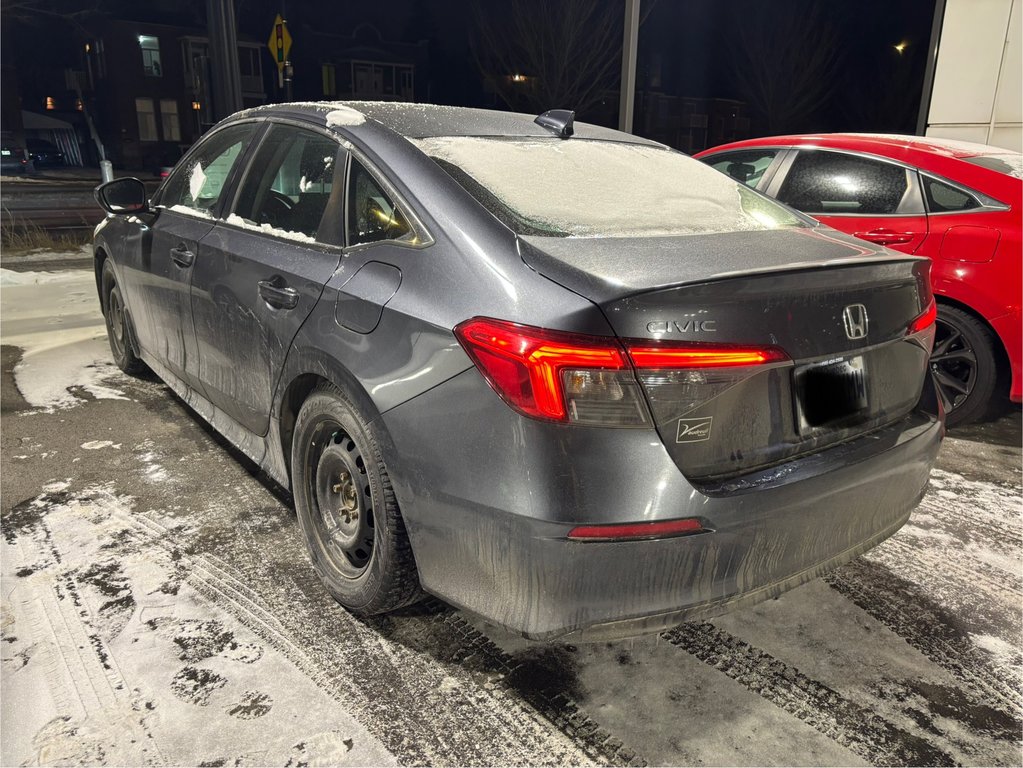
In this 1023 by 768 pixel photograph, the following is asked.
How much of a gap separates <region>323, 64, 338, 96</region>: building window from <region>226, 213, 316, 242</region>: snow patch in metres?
44.5

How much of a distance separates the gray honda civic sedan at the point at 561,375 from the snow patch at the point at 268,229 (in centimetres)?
A: 2

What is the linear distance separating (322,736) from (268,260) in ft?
5.08

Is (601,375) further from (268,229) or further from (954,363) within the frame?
(954,363)

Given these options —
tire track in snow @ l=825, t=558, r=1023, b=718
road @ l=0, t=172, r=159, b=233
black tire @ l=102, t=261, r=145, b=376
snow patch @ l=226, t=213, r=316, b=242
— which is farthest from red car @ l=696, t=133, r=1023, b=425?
road @ l=0, t=172, r=159, b=233

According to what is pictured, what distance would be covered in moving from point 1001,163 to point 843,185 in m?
0.83

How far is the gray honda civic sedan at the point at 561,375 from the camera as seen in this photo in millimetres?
1661

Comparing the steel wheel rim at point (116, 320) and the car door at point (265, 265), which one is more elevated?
the car door at point (265, 265)

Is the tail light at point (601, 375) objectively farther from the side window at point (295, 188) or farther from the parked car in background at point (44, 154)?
the parked car in background at point (44, 154)

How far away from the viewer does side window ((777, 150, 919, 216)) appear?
443cm

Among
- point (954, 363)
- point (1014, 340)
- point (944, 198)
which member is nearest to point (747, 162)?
point (944, 198)

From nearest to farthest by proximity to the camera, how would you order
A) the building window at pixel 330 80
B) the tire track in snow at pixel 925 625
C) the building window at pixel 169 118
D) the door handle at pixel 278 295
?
the tire track in snow at pixel 925 625, the door handle at pixel 278 295, the building window at pixel 330 80, the building window at pixel 169 118

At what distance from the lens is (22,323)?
6.38 meters

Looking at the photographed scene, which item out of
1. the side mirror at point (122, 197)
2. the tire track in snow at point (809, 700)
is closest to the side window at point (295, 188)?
the side mirror at point (122, 197)

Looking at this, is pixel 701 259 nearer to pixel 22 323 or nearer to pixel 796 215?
pixel 796 215
